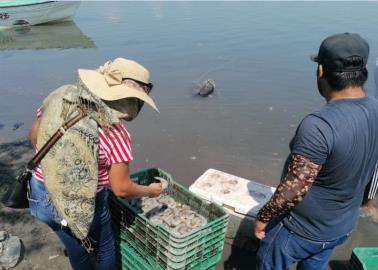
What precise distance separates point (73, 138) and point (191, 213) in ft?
5.69

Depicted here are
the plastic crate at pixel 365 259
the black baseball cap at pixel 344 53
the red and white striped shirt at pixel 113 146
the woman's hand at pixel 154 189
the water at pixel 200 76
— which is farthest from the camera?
the water at pixel 200 76

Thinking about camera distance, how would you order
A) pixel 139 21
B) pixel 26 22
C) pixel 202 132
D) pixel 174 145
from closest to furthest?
pixel 174 145 < pixel 202 132 < pixel 26 22 < pixel 139 21

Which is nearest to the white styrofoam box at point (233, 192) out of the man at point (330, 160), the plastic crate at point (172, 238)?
the plastic crate at point (172, 238)

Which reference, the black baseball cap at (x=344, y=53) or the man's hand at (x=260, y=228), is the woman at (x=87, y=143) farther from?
the black baseball cap at (x=344, y=53)

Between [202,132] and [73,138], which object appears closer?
[73,138]

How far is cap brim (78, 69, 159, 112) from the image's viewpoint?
2.52 metres

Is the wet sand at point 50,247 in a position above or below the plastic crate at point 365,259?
below

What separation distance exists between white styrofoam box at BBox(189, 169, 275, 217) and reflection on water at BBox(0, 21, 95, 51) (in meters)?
13.8

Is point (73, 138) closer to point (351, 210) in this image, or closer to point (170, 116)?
point (351, 210)

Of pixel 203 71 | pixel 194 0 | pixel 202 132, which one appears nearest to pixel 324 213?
pixel 202 132

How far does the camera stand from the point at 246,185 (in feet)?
15.1

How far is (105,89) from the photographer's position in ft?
8.36

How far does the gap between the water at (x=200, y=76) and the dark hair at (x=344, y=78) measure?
322 centimetres

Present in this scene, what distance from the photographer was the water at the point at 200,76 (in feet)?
25.0
